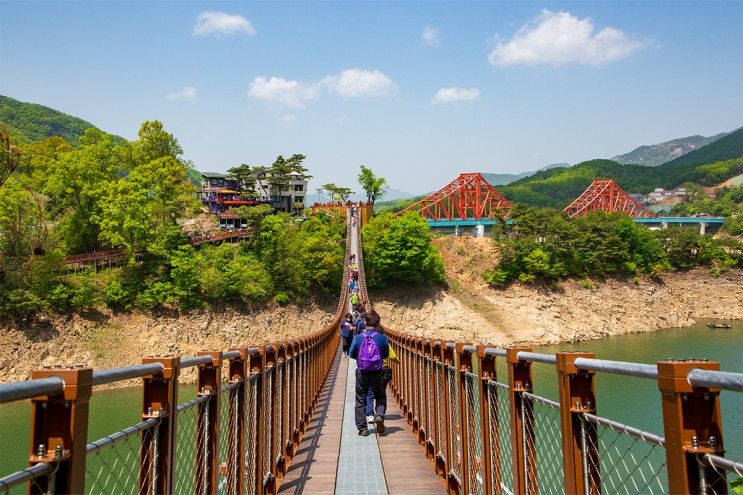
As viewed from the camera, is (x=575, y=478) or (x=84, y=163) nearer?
(x=575, y=478)

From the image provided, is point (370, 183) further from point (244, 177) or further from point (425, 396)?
point (425, 396)

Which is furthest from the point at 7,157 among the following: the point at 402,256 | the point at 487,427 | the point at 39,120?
the point at 39,120

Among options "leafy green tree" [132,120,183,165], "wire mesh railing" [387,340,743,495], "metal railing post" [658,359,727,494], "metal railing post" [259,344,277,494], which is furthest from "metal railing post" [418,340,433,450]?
"leafy green tree" [132,120,183,165]

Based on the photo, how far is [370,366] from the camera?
6723 mm

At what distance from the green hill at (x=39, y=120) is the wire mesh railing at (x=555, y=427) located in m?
97.3

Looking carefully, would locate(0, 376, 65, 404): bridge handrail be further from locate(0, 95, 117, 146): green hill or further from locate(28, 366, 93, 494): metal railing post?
locate(0, 95, 117, 146): green hill

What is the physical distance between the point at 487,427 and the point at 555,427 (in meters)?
0.41

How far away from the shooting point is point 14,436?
17.5 metres

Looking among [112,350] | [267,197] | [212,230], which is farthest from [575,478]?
[267,197]

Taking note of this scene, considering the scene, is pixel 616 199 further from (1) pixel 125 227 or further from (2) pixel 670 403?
(2) pixel 670 403

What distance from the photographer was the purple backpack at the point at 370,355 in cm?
672

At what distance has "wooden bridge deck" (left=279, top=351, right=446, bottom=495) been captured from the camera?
16.6 feet

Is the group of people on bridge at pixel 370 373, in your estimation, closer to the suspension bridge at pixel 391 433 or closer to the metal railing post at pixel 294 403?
the suspension bridge at pixel 391 433

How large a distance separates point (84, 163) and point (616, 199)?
273 ft
